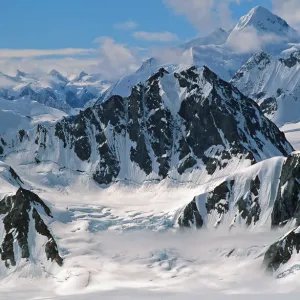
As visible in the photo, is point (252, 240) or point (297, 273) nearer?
point (297, 273)

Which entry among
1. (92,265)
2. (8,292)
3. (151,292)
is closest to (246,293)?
(151,292)

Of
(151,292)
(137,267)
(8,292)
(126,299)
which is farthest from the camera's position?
(137,267)

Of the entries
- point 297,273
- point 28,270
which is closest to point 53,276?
point 28,270

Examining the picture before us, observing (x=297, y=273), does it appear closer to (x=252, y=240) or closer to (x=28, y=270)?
(x=252, y=240)

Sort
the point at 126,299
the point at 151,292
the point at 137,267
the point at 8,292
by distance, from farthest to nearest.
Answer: the point at 137,267, the point at 8,292, the point at 151,292, the point at 126,299

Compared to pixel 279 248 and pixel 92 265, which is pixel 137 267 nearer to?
pixel 92 265

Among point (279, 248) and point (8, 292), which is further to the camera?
point (8, 292)
